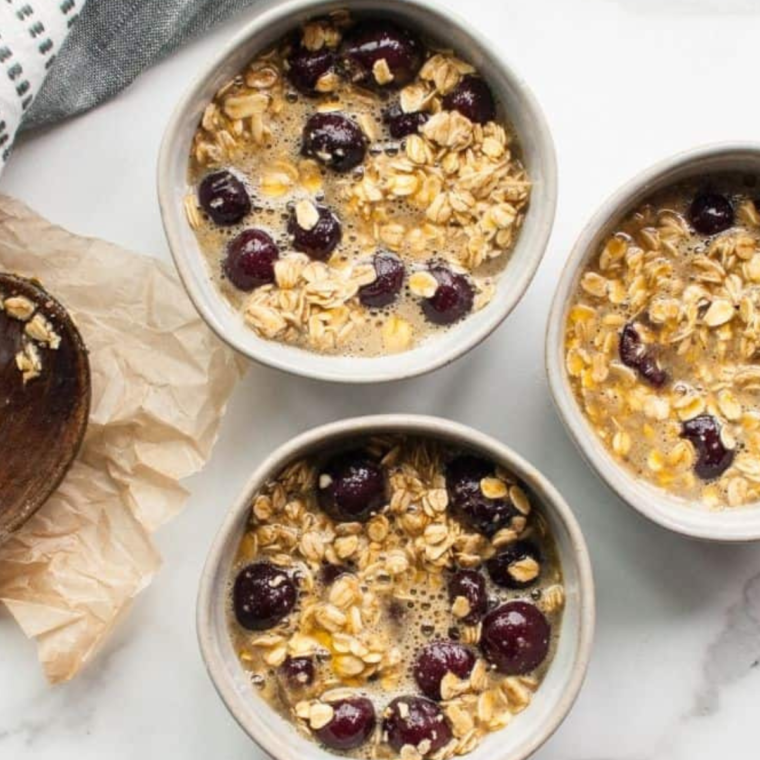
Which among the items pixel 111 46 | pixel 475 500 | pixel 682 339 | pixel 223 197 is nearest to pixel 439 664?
pixel 475 500

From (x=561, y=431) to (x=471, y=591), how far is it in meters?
0.23

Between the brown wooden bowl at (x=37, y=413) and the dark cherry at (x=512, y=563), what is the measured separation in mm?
438

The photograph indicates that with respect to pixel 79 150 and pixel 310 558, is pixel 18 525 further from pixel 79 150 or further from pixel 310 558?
pixel 79 150

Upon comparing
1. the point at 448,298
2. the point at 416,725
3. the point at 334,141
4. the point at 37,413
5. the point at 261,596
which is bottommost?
the point at 416,725

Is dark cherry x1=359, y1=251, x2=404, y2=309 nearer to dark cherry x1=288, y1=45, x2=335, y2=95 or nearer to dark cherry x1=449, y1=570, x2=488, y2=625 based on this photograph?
dark cherry x1=288, y1=45, x2=335, y2=95

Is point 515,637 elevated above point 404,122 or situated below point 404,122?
below

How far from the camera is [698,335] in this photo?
1562mm

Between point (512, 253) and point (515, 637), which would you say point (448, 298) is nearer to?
point (512, 253)

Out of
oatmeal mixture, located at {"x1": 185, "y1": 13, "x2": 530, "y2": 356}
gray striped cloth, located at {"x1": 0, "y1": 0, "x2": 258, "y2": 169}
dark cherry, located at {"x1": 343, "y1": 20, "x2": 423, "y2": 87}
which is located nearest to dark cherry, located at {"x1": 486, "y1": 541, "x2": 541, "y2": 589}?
oatmeal mixture, located at {"x1": 185, "y1": 13, "x2": 530, "y2": 356}

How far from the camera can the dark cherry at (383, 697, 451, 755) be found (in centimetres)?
153

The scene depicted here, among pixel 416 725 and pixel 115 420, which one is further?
pixel 115 420

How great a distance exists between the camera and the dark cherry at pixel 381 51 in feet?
5.05

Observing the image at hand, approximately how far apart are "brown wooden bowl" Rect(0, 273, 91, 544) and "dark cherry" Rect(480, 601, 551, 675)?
1.50 ft

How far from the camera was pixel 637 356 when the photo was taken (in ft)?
5.07
